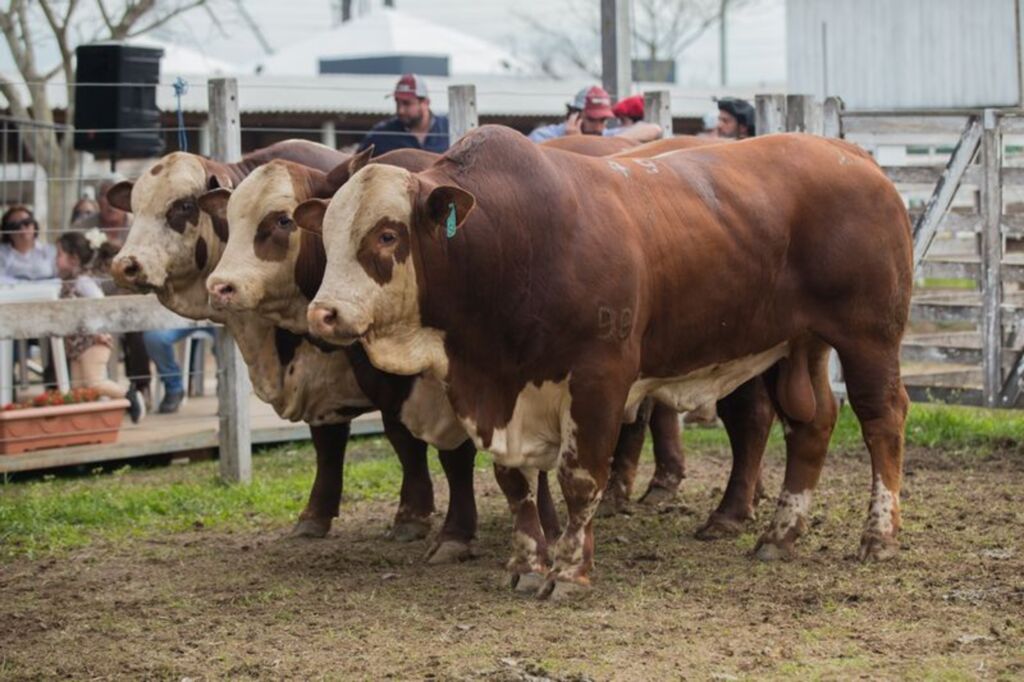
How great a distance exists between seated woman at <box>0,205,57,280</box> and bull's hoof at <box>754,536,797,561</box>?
737 cm

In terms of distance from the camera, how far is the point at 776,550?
7.72 meters

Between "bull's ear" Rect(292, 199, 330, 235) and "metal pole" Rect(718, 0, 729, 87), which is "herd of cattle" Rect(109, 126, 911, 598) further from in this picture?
"metal pole" Rect(718, 0, 729, 87)

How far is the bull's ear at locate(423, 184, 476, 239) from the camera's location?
654cm

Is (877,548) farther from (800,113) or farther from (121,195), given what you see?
(800,113)

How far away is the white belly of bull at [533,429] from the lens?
6.93 metres

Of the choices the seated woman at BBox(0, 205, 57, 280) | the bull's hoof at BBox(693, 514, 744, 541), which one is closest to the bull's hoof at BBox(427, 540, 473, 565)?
the bull's hoof at BBox(693, 514, 744, 541)

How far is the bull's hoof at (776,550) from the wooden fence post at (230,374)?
3757 millimetres

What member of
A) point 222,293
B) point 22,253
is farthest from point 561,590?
point 22,253

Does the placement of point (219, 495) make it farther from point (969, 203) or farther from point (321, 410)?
point (969, 203)

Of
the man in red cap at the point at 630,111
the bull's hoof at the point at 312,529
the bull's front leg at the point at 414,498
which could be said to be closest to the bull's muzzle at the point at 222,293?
the bull's front leg at the point at 414,498

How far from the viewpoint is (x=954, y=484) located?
9508 millimetres

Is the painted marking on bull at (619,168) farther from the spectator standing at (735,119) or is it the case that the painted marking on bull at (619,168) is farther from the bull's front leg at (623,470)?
the spectator standing at (735,119)

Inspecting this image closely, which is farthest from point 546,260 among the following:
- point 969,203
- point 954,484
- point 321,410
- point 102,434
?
point 969,203

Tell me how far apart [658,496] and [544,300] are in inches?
116
